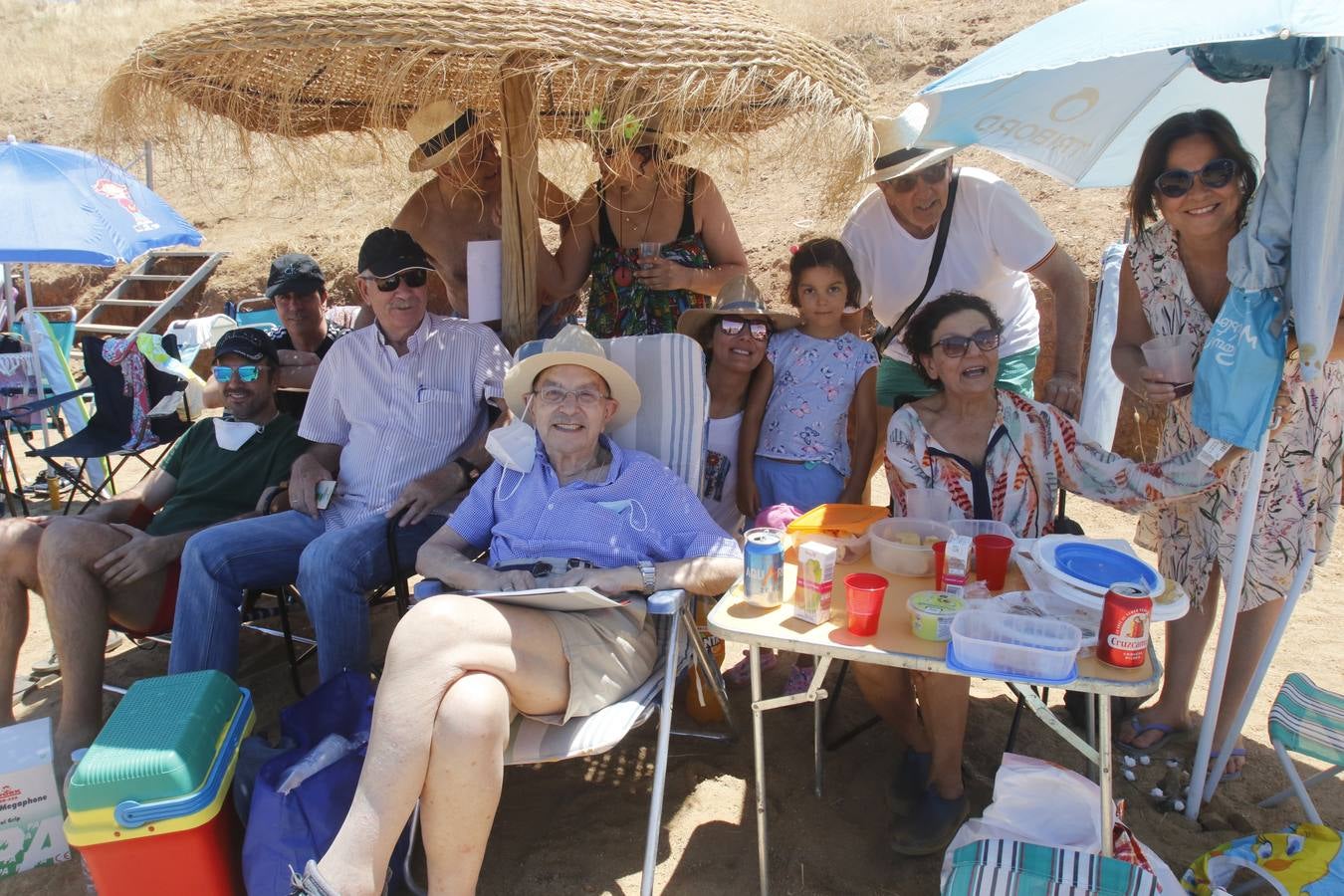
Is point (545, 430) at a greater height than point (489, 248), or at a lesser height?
lesser

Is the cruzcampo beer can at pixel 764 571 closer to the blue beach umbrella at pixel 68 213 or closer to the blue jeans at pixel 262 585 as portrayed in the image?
the blue jeans at pixel 262 585

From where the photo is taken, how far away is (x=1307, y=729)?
90.9 inches

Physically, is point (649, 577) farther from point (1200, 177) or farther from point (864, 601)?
point (1200, 177)

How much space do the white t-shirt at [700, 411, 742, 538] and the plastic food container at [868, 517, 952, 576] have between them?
3.35ft

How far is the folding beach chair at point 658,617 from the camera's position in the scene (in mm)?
2156

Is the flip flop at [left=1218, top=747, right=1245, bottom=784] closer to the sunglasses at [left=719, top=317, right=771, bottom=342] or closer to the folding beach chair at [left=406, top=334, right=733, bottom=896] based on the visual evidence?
the folding beach chair at [left=406, top=334, right=733, bottom=896]

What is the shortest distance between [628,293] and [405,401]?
3.48 ft

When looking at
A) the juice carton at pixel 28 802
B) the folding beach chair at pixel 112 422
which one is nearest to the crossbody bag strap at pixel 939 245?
the juice carton at pixel 28 802

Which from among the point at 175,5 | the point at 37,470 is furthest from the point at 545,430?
the point at 175,5

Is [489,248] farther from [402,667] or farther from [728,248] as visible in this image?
[402,667]

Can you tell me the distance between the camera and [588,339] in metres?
2.78

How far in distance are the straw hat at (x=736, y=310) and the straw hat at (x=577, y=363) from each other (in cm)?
63

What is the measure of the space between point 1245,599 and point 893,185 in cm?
172

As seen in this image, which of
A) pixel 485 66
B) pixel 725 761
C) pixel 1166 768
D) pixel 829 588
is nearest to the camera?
pixel 829 588
